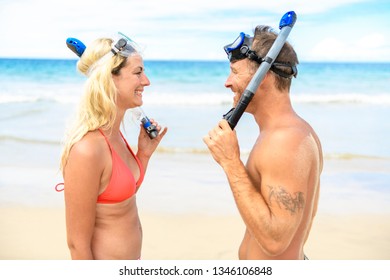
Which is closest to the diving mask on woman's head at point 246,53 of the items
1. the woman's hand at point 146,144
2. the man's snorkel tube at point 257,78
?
the man's snorkel tube at point 257,78

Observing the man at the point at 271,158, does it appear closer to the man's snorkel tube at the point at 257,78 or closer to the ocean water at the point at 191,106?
the man's snorkel tube at the point at 257,78

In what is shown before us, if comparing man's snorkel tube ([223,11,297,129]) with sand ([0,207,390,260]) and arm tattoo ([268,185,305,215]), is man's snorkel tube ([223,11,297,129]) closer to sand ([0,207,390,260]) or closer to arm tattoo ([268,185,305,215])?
arm tattoo ([268,185,305,215])

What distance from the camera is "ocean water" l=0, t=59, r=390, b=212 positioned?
10469 mm

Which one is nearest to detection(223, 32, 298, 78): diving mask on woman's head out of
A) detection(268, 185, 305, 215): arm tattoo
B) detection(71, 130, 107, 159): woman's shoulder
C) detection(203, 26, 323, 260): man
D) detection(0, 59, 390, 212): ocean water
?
detection(203, 26, 323, 260): man

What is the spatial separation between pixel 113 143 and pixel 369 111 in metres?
14.7

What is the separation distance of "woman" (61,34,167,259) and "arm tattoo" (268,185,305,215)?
939 millimetres

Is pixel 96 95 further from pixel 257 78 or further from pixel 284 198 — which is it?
pixel 284 198

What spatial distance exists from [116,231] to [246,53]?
1296mm

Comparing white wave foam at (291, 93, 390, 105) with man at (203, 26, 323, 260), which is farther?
white wave foam at (291, 93, 390, 105)

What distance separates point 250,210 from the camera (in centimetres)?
256

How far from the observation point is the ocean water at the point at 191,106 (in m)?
10.5

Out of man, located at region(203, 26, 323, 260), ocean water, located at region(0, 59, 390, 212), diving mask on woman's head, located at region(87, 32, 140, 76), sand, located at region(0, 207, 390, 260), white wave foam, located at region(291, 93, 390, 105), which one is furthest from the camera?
white wave foam, located at region(291, 93, 390, 105)

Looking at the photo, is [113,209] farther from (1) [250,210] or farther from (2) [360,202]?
(2) [360,202]

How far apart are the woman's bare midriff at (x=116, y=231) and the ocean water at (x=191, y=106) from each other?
0.59 m
